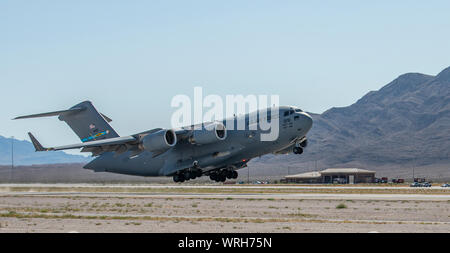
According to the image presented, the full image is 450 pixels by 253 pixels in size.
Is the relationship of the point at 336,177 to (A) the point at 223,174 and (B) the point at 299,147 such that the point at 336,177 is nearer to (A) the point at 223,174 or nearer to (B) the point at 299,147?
(A) the point at 223,174

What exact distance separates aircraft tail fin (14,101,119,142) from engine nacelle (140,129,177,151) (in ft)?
22.2

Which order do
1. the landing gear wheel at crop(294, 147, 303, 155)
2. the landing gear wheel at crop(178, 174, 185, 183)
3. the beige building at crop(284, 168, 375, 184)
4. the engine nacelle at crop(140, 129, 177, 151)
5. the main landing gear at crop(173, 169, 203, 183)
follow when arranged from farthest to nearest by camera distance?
the beige building at crop(284, 168, 375, 184) < the landing gear wheel at crop(178, 174, 185, 183) < the main landing gear at crop(173, 169, 203, 183) < the engine nacelle at crop(140, 129, 177, 151) < the landing gear wheel at crop(294, 147, 303, 155)

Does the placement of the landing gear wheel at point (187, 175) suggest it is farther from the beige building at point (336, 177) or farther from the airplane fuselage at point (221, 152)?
the beige building at point (336, 177)

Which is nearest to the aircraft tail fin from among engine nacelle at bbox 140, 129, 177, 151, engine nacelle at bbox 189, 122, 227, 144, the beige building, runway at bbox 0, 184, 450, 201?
runway at bbox 0, 184, 450, 201

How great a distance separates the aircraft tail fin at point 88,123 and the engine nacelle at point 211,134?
9.70 metres

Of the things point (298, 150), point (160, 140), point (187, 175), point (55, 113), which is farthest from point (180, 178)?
point (55, 113)

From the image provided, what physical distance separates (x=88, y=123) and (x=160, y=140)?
9.34 metres

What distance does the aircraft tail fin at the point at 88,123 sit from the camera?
155 feet

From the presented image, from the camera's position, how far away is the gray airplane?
39250 millimetres

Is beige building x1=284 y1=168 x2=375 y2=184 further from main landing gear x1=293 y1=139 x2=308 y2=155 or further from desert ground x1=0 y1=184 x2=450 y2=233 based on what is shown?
desert ground x1=0 y1=184 x2=450 y2=233

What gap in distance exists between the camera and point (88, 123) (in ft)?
156

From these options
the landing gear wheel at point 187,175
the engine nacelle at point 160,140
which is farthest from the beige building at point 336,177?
the engine nacelle at point 160,140
